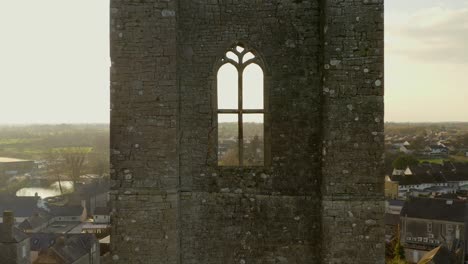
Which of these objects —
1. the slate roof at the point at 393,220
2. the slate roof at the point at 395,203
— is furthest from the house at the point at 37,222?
the slate roof at the point at 395,203

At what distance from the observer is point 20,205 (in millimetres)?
58125

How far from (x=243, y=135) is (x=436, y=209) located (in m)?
40.7

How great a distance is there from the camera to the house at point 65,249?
3250cm

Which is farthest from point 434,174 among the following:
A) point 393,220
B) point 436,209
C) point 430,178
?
point 436,209

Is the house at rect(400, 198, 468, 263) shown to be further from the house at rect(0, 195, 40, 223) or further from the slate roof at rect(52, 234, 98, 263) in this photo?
the house at rect(0, 195, 40, 223)

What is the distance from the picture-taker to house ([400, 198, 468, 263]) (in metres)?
41.3

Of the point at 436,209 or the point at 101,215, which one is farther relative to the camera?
the point at 101,215

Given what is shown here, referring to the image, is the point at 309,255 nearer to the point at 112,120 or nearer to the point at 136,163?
the point at 136,163

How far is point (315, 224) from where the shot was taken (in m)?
7.28

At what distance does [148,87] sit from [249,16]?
1.88m

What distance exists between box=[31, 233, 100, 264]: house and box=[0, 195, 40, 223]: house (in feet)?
64.6

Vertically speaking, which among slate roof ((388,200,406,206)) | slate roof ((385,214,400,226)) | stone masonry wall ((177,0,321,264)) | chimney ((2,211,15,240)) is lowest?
slate roof ((385,214,400,226))

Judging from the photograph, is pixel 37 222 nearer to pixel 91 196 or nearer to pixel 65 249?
pixel 91 196

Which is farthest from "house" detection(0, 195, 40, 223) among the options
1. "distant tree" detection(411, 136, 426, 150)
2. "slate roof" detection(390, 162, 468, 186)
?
"distant tree" detection(411, 136, 426, 150)
